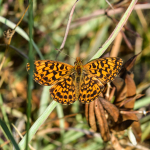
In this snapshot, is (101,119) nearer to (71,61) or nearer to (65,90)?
(65,90)

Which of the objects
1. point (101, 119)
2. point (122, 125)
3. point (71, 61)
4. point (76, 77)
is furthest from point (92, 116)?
point (71, 61)

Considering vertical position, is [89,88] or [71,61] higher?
[71,61]

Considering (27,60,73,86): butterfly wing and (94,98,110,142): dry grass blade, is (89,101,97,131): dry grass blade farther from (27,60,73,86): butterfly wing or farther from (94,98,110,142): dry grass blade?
(27,60,73,86): butterfly wing

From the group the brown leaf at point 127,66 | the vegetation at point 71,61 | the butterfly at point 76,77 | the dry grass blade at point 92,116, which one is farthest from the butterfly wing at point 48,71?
the brown leaf at point 127,66

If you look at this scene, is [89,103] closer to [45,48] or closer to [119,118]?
[119,118]

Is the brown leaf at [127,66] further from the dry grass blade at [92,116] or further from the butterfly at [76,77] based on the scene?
the dry grass blade at [92,116]

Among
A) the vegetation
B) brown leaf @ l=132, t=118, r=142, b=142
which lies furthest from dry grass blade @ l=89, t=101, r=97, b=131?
brown leaf @ l=132, t=118, r=142, b=142

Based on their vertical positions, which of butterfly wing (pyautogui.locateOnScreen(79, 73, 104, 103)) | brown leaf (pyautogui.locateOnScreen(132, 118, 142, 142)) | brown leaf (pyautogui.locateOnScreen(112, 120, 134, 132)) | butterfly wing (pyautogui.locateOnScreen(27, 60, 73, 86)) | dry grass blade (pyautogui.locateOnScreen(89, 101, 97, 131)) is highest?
butterfly wing (pyautogui.locateOnScreen(27, 60, 73, 86))
